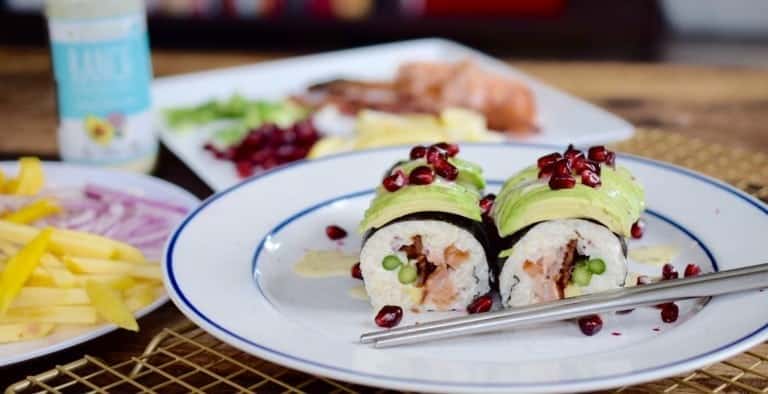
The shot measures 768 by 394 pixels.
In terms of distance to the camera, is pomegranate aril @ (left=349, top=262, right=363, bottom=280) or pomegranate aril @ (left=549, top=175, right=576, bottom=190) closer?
pomegranate aril @ (left=549, top=175, right=576, bottom=190)

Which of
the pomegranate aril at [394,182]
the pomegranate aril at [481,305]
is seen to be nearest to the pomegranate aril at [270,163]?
the pomegranate aril at [394,182]

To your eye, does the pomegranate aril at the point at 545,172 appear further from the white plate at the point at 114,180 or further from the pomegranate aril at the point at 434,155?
the white plate at the point at 114,180

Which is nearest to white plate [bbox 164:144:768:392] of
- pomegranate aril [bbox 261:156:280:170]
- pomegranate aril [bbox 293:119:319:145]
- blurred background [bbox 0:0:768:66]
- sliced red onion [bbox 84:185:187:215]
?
sliced red onion [bbox 84:185:187:215]

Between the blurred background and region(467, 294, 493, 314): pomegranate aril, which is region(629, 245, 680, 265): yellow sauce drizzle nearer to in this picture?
region(467, 294, 493, 314): pomegranate aril

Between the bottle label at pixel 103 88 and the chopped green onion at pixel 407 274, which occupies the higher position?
the bottle label at pixel 103 88

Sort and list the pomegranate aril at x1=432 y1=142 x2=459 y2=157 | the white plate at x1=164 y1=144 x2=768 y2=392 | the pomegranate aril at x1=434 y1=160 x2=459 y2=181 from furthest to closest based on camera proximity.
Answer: the pomegranate aril at x1=432 y1=142 x2=459 y2=157 < the pomegranate aril at x1=434 y1=160 x2=459 y2=181 < the white plate at x1=164 y1=144 x2=768 y2=392
